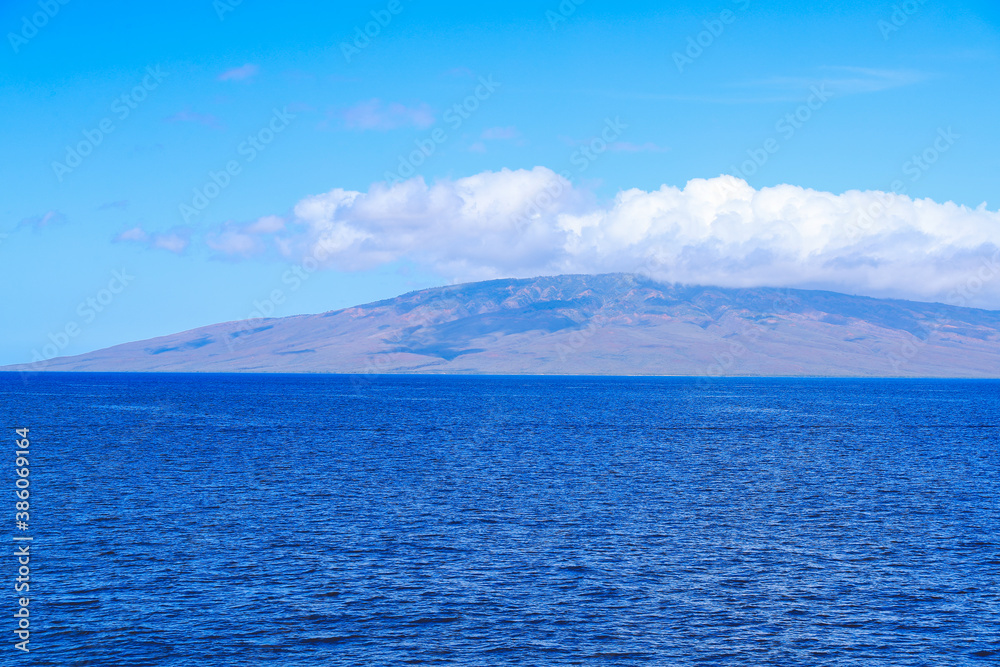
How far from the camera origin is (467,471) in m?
69.0

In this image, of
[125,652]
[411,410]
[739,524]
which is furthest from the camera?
[411,410]

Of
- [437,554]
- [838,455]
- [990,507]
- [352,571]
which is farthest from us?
[838,455]

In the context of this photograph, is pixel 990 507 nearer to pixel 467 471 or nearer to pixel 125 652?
pixel 467 471

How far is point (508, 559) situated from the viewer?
128ft

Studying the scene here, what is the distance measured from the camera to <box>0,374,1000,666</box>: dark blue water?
2900cm

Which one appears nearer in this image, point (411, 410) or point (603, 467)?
point (603, 467)

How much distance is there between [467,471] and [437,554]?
29.3 meters

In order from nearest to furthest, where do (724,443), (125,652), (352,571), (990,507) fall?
(125,652)
(352,571)
(990,507)
(724,443)

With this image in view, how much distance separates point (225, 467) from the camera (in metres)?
69.9

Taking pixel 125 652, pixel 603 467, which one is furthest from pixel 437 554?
pixel 603 467

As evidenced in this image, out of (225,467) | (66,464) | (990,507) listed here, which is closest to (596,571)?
(990,507)

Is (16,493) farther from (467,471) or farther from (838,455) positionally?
(838,455)

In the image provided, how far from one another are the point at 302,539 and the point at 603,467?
35088mm

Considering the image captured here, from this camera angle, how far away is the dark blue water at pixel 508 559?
95.1 feet
